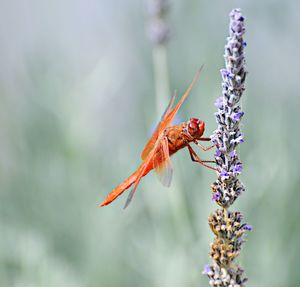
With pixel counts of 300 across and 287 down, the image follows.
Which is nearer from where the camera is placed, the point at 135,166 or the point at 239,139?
the point at 239,139

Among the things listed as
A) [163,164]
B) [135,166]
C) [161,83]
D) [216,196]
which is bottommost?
[216,196]

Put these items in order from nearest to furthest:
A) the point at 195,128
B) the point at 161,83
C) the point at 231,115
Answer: the point at 231,115
the point at 195,128
the point at 161,83

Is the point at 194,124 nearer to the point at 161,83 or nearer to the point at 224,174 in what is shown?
the point at 224,174

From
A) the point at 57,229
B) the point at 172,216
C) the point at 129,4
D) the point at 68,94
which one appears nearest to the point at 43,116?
the point at 68,94

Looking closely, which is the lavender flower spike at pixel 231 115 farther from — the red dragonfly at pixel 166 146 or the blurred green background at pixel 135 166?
the blurred green background at pixel 135 166

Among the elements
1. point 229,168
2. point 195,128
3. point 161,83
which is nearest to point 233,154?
point 229,168

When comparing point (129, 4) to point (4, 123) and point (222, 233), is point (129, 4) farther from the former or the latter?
point (222, 233)

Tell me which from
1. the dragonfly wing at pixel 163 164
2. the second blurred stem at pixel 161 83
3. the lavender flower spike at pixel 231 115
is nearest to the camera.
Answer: the lavender flower spike at pixel 231 115

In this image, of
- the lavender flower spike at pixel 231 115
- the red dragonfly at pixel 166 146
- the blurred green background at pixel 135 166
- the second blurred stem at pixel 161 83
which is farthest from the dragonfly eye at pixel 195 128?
the second blurred stem at pixel 161 83

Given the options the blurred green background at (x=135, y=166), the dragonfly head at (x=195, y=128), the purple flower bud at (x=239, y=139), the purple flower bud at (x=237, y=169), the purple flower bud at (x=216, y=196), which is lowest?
the purple flower bud at (x=216, y=196)
